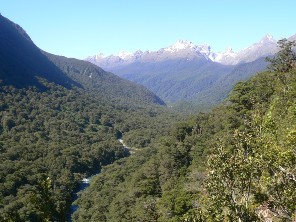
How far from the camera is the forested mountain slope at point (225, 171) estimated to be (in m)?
23.1

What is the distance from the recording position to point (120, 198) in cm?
8412

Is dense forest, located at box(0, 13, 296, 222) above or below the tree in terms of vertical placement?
below

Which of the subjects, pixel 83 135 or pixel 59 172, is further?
pixel 83 135

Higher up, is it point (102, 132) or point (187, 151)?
point (187, 151)

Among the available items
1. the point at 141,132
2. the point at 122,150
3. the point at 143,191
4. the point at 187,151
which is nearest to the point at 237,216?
the point at 143,191

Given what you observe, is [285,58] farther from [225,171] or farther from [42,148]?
[42,148]

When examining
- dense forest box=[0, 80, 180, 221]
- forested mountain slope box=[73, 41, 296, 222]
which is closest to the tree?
forested mountain slope box=[73, 41, 296, 222]

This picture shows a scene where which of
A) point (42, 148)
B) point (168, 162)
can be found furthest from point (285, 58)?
point (42, 148)

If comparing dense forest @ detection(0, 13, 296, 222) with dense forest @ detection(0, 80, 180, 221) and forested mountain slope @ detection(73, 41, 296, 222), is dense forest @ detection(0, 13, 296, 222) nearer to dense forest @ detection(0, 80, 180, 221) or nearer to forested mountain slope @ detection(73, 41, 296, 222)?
forested mountain slope @ detection(73, 41, 296, 222)

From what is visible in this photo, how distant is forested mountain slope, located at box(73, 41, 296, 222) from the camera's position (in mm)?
23078

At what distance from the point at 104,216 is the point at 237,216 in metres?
65.7

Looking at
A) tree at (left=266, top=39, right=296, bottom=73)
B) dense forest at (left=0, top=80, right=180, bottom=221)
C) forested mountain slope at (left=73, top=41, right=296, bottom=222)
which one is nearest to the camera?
forested mountain slope at (left=73, top=41, right=296, bottom=222)

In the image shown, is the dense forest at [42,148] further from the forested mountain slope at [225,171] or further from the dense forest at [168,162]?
the forested mountain slope at [225,171]

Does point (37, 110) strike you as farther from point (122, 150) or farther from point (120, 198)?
point (120, 198)
